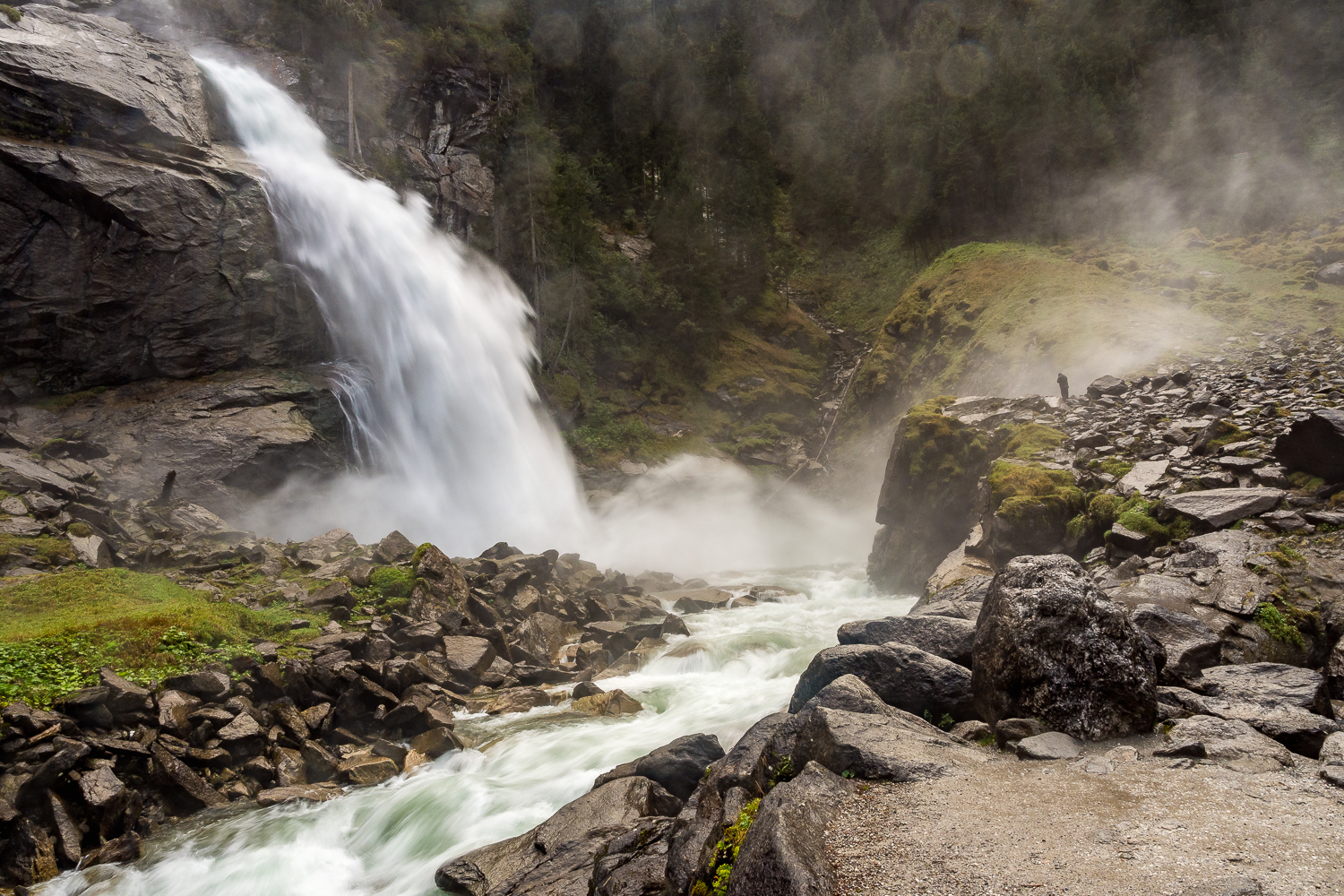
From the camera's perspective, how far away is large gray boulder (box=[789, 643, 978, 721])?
6168mm

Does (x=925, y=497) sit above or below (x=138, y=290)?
below

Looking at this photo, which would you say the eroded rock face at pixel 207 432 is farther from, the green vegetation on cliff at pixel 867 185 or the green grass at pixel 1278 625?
the green grass at pixel 1278 625

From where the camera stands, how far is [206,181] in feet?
77.4

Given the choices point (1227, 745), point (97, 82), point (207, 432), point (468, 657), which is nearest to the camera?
point (1227, 745)

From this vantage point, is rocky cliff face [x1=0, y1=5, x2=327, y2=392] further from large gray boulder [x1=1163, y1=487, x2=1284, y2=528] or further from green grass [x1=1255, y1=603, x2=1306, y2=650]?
green grass [x1=1255, y1=603, x2=1306, y2=650]

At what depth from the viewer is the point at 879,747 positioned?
5109mm

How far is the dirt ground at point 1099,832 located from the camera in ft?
10.5

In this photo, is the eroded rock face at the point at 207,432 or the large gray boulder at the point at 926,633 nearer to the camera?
the large gray boulder at the point at 926,633

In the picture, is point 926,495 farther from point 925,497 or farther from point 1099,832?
point 1099,832

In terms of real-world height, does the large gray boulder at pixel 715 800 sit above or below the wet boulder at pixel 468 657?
above

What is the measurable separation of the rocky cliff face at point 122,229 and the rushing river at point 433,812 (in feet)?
64.1

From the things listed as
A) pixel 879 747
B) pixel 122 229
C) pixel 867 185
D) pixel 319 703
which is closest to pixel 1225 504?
pixel 879 747

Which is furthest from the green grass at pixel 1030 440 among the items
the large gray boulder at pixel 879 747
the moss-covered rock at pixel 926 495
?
the large gray boulder at pixel 879 747

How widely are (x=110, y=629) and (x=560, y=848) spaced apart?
8.24m
